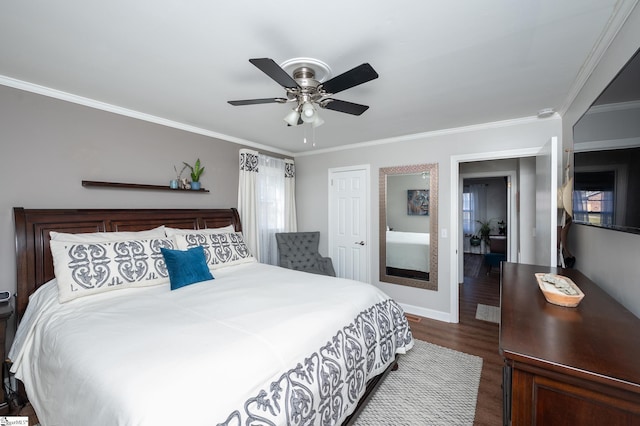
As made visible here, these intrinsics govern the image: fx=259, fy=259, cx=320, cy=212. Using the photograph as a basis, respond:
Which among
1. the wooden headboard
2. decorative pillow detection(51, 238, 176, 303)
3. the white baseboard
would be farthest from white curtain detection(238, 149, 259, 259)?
the white baseboard

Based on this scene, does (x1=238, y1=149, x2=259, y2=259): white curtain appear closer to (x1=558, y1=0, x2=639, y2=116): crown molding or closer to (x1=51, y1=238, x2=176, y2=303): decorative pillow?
(x1=51, y1=238, x2=176, y2=303): decorative pillow

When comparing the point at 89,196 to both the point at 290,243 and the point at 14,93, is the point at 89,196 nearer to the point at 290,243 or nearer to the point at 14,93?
the point at 14,93

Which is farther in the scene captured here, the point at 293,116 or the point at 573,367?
the point at 293,116

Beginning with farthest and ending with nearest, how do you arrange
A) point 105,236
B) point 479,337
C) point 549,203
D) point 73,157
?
1. point 479,337
2. point 73,157
3. point 105,236
4. point 549,203

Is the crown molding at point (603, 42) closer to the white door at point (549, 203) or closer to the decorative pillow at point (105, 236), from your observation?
the white door at point (549, 203)

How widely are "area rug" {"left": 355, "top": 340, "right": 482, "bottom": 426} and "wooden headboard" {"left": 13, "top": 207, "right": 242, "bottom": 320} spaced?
2675 millimetres

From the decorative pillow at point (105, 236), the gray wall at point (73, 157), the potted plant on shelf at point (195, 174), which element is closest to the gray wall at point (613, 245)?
the decorative pillow at point (105, 236)

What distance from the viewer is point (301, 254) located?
13.1ft

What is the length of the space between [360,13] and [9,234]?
119 inches

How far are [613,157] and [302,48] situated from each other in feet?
5.83

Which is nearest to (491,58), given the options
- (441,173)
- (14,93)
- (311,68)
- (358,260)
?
(311,68)

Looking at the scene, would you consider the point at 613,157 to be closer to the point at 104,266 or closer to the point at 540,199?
the point at 540,199

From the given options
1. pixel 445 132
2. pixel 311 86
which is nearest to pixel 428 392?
pixel 311 86

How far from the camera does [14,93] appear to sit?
209 cm
